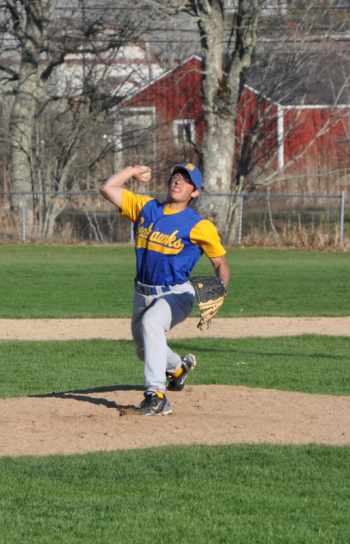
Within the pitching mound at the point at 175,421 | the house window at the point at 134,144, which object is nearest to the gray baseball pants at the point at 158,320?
the pitching mound at the point at 175,421

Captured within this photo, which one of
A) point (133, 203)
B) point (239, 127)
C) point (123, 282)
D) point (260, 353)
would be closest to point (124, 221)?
point (239, 127)

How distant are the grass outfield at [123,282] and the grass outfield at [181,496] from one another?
783 cm

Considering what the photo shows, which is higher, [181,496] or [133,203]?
[133,203]

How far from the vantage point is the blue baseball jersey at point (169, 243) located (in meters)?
5.41

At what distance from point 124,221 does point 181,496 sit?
73.0 feet

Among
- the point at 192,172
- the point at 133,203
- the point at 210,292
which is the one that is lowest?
the point at 210,292

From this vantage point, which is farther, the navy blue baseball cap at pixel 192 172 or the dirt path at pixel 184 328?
the dirt path at pixel 184 328

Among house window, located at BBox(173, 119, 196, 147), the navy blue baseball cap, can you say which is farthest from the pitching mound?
house window, located at BBox(173, 119, 196, 147)

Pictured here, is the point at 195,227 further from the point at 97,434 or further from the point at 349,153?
the point at 349,153

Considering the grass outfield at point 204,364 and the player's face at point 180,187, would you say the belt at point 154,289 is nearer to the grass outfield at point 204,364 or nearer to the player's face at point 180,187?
the player's face at point 180,187

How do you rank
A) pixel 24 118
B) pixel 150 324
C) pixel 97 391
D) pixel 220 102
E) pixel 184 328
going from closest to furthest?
pixel 150 324 → pixel 97 391 → pixel 184 328 → pixel 220 102 → pixel 24 118

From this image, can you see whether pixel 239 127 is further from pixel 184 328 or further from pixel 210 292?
pixel 210 292

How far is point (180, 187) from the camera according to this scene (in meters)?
5.52

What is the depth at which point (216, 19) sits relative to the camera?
23719 mm
